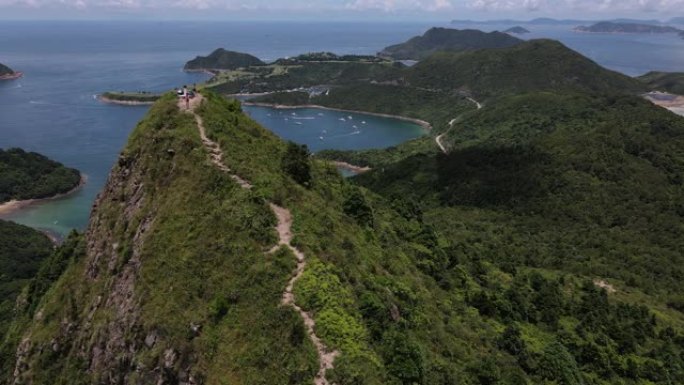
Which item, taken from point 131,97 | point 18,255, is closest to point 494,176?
point 18,255

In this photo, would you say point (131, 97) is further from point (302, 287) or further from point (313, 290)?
point (313, 290)

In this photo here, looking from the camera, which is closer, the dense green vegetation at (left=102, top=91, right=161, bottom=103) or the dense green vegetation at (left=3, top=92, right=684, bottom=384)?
the dense green vegetation at (left=3, top=92, right=684, bottom=384)

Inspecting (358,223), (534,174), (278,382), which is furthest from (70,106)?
(278,382)

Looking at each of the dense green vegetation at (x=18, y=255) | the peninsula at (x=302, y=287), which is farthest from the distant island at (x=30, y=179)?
the peninsula at (x=302, y=287)

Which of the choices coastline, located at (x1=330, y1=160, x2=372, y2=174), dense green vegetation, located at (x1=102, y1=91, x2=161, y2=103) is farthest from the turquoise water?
dense green vegetation, located at (x1=102, y1=91, x2=161, y2=103)

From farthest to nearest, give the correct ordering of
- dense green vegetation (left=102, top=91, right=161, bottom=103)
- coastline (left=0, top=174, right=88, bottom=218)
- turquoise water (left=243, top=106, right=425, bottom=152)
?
dense green vegetation (left=102, top=91, right=161, bottom=103) → turquoise water (left=243, top=106, right=425, bottom=152) → coastline (left=0, top=174, right=88, bottom=218)

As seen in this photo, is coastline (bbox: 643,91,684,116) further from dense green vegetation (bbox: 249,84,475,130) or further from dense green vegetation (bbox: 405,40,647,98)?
dense green vegetation (bbox: 249,84,475,130)

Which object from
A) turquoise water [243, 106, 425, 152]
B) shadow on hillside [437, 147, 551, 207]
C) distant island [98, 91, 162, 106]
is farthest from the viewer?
distant island [98, 91, 162, 106]

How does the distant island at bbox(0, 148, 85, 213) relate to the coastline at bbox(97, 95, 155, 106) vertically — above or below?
below
